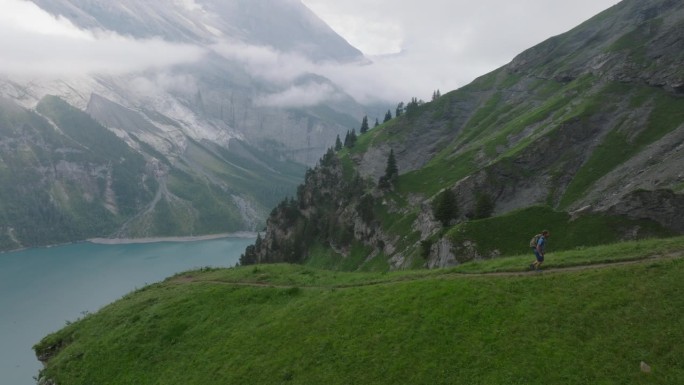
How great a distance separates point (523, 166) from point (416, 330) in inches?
2976

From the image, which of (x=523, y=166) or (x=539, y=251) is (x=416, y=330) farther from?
(x=523, y=166)

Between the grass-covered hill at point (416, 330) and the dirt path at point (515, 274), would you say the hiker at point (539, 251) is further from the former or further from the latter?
the grass-covered hill at point (416, 330)

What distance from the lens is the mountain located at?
56125 mm

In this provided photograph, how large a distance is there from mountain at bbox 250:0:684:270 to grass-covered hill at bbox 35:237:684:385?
2534cm

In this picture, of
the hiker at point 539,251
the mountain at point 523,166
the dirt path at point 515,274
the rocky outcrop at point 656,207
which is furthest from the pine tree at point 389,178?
the hiker at point 539,251

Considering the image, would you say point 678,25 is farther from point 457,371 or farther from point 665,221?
point 457,371

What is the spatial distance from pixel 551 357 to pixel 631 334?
11.9 ft

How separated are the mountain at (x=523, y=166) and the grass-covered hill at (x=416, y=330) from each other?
25.3 metres

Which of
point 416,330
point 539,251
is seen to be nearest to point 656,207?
point 539,251

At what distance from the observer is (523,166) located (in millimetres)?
92438

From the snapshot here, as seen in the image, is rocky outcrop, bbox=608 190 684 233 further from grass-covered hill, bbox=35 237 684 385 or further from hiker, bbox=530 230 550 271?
hiker, bbox=530 230 550 271

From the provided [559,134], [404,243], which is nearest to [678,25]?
[559,134]

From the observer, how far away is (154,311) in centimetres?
3803

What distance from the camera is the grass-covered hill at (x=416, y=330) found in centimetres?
2052
